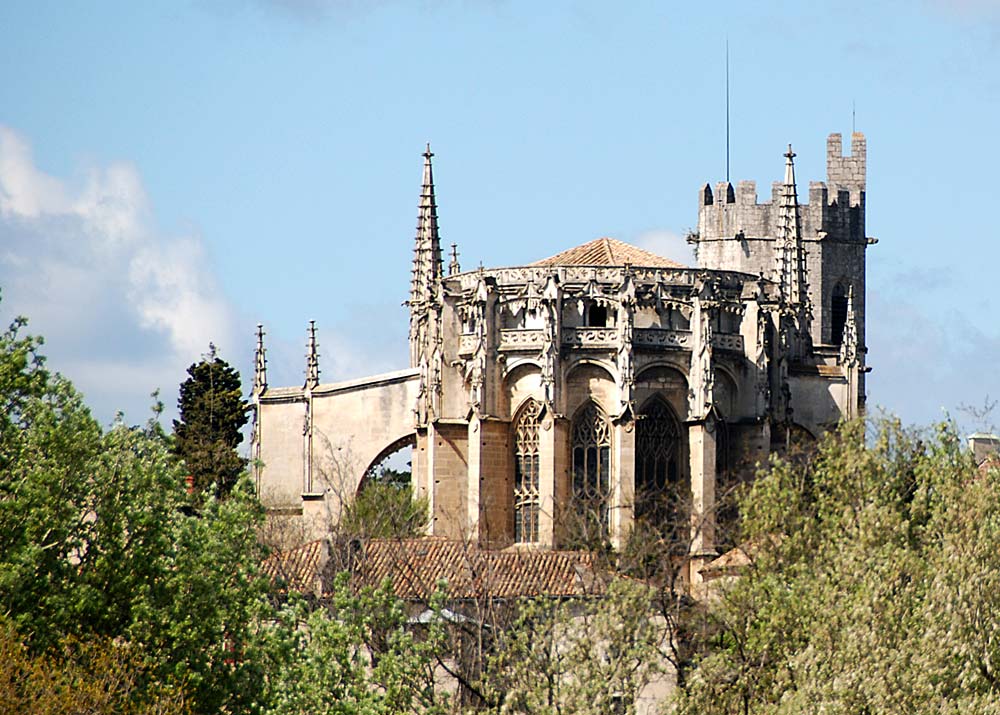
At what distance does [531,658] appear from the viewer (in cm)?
5019

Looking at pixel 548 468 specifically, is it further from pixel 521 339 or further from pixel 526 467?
pixel 521 339

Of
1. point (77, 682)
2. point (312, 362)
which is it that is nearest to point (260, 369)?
point (312, 362)

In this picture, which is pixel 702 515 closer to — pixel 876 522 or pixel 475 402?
pixel 475 402

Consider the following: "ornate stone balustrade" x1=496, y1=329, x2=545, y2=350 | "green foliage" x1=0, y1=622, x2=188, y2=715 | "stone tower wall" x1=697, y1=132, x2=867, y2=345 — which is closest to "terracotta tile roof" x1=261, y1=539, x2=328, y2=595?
"ornate stone balustrade" x1=496, y1=329, x2=545, y2=350

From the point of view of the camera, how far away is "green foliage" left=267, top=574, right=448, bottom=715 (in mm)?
45219

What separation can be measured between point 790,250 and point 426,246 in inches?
370

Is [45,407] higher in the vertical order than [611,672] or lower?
higher

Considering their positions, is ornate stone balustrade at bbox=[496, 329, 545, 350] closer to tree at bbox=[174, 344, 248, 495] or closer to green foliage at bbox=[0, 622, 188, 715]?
tree at bbox=[174, 344, 248, 495]

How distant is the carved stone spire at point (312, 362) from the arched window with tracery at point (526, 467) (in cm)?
862

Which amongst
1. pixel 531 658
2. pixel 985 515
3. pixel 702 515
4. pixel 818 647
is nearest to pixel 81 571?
pixel 531 658

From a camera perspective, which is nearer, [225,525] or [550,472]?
[225,525]

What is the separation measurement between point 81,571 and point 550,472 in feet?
93.9

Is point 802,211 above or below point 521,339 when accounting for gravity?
above

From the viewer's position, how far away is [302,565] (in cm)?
6278
